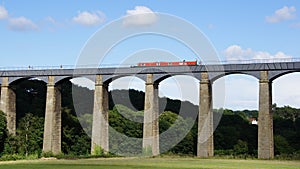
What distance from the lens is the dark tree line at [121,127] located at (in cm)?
6669

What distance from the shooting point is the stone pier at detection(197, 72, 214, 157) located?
5825 centimetres

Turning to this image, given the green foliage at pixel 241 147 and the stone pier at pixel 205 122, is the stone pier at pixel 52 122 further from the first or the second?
the green foliage at pixel 241 147

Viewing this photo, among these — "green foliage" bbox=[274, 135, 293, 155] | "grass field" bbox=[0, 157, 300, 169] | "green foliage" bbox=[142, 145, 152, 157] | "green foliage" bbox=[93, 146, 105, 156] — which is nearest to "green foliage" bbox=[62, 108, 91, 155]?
"green foliage" bbox=[93, 146, 105, 156]

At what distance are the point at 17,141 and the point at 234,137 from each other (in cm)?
3509

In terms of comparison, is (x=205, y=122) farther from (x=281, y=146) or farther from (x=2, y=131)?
(x=2, y=131)

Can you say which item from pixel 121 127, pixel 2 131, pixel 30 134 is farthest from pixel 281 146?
pixel 2 131

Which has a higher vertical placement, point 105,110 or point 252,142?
point 105,110

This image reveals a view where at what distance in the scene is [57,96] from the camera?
67.8m

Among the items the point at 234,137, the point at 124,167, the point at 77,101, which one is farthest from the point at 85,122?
the point at 124,167

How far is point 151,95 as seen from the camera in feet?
204

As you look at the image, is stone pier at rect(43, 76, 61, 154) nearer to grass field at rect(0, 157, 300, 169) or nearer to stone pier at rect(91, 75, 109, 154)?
stone pier at rect(91, 75, 109, 154)

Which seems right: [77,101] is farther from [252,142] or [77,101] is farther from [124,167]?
[124,167]

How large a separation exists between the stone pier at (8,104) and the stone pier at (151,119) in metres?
18.9

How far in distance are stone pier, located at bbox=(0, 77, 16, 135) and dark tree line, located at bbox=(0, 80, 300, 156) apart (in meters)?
1.20
